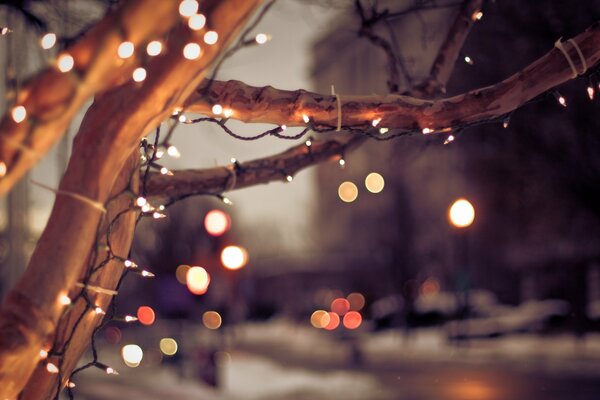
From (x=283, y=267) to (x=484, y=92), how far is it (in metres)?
62.6

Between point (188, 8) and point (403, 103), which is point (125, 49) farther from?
point (403, 103)

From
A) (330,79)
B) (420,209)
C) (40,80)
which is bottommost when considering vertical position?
(40,80)

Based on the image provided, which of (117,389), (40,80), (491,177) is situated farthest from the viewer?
(491,177)

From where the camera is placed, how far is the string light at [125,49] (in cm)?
289

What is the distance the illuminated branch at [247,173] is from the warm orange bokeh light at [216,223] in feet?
39.3

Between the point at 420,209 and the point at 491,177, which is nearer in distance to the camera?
the point at 491,177

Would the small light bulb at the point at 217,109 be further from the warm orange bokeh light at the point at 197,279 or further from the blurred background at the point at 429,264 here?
the warm orange bokeh light at the point at 197,279

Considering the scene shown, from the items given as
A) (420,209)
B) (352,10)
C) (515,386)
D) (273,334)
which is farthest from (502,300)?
(352,10)

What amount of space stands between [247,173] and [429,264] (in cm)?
4028

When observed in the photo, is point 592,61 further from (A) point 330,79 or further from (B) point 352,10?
(A) point 330,79

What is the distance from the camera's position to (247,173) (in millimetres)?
5492

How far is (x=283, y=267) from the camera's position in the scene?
66562 mm

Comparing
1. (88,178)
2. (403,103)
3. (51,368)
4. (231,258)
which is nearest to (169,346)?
(231,258)

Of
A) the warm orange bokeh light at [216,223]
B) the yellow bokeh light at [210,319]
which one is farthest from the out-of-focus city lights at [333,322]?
the warm orange bokeh light at [216,223]
